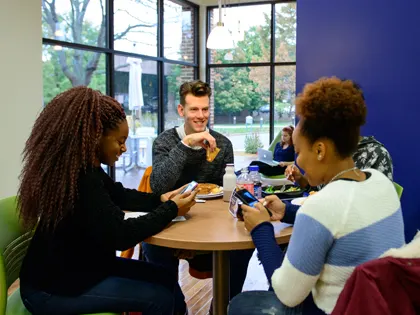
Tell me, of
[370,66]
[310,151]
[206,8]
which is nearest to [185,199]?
[310,151]

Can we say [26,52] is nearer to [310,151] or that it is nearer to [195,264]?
[195,264]

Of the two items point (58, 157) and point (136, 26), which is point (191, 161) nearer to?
point (58, 157)

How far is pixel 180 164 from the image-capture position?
2.20 meters

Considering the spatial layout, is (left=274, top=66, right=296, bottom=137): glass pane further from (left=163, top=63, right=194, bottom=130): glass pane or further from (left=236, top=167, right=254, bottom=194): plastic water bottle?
(left=236, top=167, right=254, bottom=194): plastic water bottle

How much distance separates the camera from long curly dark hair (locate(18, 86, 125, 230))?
145 centimetres

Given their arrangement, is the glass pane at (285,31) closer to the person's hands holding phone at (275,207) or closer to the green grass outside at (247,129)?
the green grass outside at (247,129)

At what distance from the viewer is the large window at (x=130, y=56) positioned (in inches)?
188

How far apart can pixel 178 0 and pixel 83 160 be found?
237 inches

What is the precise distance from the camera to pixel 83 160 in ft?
4.81

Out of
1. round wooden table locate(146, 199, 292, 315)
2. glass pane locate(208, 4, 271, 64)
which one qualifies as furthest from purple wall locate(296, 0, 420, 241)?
glass pane locate(208, 4, 271, 64)

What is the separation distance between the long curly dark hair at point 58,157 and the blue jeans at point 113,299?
0.83ft

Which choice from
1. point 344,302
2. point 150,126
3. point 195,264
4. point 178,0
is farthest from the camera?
point 178,0

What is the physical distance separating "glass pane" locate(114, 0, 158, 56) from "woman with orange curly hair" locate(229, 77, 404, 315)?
478cm

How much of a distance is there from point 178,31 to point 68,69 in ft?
8.62
